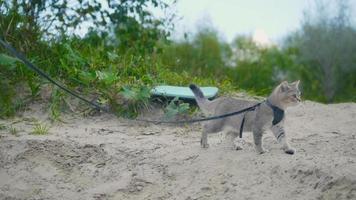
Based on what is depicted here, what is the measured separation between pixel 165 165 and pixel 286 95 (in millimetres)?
1185

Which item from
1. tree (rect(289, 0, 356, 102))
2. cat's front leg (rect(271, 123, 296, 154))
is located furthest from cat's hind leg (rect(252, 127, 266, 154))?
tree (rect(289, 0, 356, 102))

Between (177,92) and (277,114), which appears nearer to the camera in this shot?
(277,114)

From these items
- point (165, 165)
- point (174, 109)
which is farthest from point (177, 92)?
point (165, 165)

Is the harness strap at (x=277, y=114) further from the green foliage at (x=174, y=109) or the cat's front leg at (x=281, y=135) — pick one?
the green foliage at (x=174, y=109)

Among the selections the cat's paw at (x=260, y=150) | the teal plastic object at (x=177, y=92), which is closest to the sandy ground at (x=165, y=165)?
the cat's paw at (x=260, y=150)

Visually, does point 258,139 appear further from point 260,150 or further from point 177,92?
point 177,92

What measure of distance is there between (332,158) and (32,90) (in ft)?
12.6

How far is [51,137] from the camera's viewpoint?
6.14 m

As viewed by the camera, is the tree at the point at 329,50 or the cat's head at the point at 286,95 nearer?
the cat's head at the point at 286,95

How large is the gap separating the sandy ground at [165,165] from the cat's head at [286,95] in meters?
0.41

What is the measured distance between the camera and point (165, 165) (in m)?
5.32

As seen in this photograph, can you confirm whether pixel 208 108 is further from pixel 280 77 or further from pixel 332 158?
pixel 280 77

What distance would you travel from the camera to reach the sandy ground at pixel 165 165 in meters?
4.57

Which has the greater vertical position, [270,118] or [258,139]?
[270,118]
